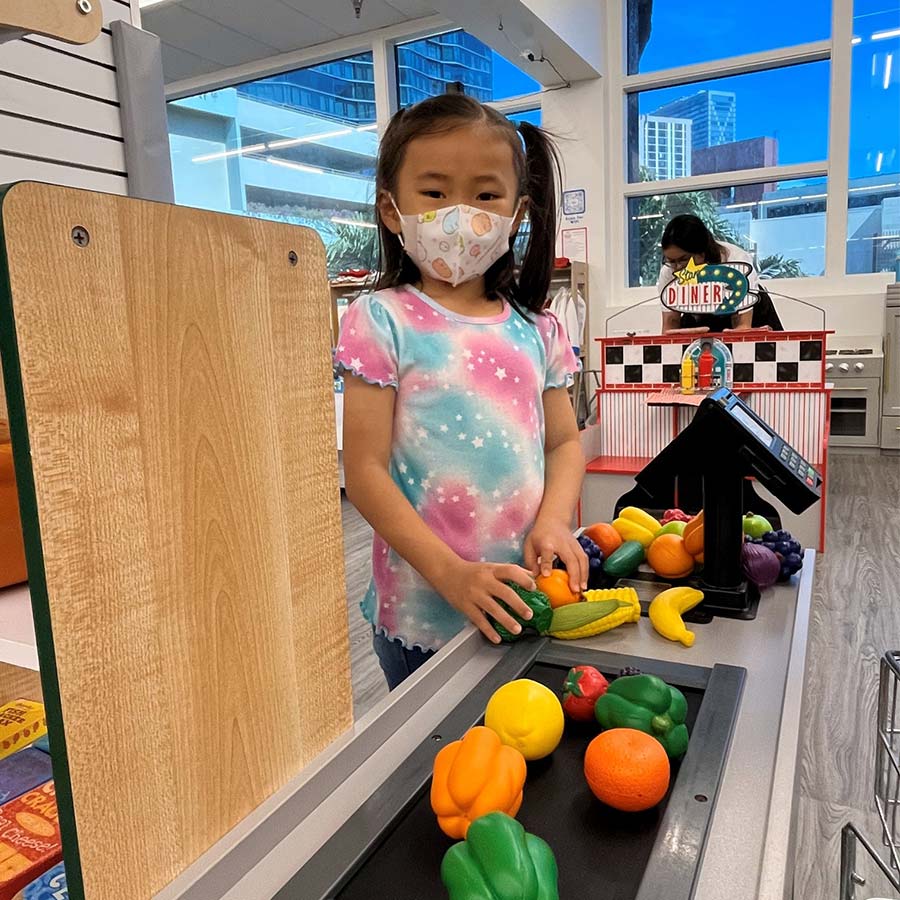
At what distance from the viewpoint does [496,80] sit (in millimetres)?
6199

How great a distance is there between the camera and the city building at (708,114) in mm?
5695

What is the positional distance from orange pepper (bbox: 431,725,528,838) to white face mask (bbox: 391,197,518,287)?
2.09 ft

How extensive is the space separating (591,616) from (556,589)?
5 cm

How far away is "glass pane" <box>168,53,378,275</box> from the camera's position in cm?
655

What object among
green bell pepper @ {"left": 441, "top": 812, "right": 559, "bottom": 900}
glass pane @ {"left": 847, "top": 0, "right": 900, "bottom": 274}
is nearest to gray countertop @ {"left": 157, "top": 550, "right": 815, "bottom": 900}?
green bell pepper @ {"left": 441, "top": 812, "right": 559, "bottom": 900}

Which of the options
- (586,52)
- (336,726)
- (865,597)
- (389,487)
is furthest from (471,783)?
(586,52)

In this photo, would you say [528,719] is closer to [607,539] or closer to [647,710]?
[647,710]

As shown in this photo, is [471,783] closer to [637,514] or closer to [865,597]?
[637,514]

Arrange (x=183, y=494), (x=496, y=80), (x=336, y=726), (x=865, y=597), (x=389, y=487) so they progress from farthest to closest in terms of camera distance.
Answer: (x=496, y=80), (x=865, y=597), (x=389, y=487), (x=336, y=726), (x=183, y=494)

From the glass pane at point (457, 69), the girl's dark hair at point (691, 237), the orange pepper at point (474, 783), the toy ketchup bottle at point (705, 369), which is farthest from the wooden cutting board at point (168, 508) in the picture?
the glass pane at point (457, 69)

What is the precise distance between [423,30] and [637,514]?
19.5 feet

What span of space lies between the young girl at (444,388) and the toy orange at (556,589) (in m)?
0.02

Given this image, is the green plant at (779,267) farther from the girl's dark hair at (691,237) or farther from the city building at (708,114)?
the girl's dark hair at (691,237)

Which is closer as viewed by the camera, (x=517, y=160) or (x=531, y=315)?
(x=517, y=160)
